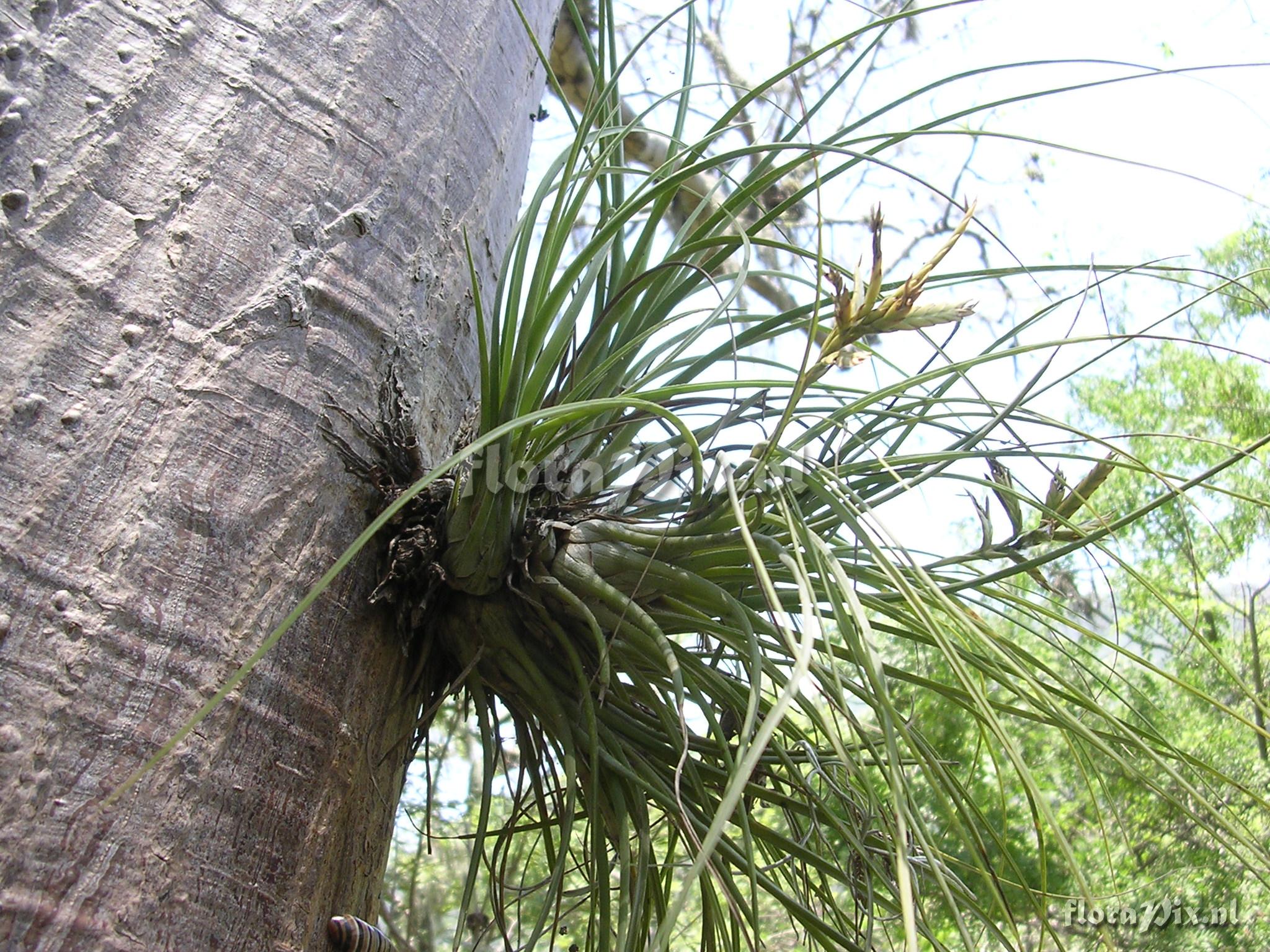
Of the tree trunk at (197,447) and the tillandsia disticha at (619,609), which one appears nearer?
the tree trunk at (197,447)

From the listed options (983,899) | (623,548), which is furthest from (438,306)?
(983,899)

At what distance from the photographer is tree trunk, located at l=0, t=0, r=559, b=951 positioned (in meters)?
0.39

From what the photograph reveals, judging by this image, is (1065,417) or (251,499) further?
(1065,417)

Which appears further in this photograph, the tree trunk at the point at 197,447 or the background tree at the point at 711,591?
the background tree at the point at 711,591

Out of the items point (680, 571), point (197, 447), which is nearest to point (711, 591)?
point (680, 571)

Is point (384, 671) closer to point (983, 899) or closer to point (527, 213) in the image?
point (527, 213)

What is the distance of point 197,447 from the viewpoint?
47cm

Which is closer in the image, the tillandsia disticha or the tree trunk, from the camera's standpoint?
the tree trunk

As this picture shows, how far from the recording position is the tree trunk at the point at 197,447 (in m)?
0.39

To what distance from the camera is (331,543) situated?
523 millimetres

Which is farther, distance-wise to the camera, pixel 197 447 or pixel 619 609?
pixel 619 609

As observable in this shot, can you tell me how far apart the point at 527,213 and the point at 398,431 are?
148mm

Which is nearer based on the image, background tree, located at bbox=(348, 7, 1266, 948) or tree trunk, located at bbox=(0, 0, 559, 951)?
tree trunk, located at bbox=(0, 0, 559, 951)

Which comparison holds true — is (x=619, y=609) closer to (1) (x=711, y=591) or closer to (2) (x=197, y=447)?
(1) (x=711, y=591)
